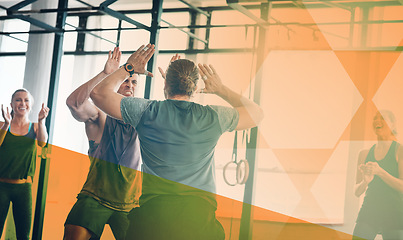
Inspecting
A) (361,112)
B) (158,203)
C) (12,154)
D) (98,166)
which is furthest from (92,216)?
(361,112)

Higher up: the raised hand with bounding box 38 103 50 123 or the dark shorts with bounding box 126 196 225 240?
the raised hand with bounding box 38 103 50 123

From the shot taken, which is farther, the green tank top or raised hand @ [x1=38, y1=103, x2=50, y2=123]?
raised hand @ [x1=38, y1=103, x2=50, y2=123]

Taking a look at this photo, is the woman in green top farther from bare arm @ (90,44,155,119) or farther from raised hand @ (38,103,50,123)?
bare arm @ (90,44,155,119)

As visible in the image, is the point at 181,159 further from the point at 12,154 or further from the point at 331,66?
the point at 331,66

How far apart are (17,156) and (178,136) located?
2.14m

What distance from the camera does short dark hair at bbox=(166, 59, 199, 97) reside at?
7.33 ft

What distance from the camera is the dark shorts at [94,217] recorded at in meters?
2.79

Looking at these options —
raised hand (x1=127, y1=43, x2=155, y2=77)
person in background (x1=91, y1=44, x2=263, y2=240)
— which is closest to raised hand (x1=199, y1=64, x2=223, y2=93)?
person in background (x1=91, y1=44, x2=263, y2=240)

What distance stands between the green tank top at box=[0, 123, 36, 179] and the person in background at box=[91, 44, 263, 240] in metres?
1.75

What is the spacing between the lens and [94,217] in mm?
2822
